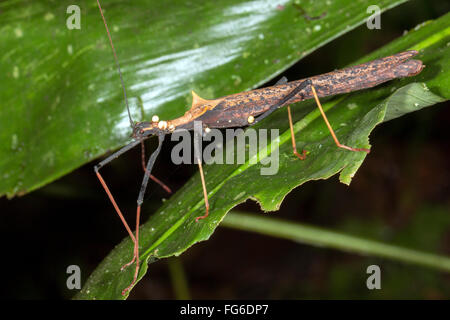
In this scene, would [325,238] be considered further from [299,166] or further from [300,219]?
[300,219]

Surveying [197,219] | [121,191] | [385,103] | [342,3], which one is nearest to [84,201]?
[121,191]

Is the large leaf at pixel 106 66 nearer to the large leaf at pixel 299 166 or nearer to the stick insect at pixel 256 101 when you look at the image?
the stick insect at pixel 256 101

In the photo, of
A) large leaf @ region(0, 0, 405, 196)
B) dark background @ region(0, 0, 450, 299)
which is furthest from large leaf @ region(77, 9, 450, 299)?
dark background @ region(0, 0, 450, 299)

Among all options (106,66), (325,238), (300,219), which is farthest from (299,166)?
(300,219)

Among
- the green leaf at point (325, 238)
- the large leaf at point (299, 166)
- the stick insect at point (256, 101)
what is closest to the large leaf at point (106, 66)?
the stick insect at point (256, 101)

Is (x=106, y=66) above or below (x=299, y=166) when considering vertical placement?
above

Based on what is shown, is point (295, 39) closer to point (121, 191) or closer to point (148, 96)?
point (148, 96)

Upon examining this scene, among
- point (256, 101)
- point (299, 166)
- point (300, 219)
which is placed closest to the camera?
point (299, 166)
